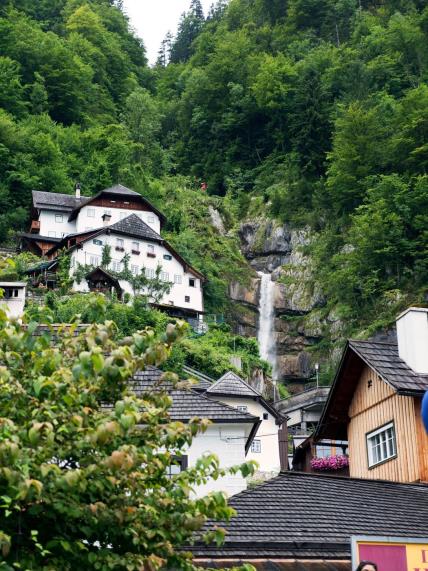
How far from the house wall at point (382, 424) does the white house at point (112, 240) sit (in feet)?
131

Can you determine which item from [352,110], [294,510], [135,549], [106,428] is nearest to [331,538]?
[294,510]

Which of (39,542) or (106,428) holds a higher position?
(106,428)

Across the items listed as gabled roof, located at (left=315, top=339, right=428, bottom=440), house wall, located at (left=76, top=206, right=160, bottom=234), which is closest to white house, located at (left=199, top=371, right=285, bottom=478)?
gabled roof, located at (left=315, top=339, right=428, bottom=440)

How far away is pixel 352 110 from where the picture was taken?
74500 mm

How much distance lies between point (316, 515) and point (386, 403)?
599cm

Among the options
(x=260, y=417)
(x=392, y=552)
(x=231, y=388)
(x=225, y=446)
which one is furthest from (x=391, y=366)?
(x=260, y=417)

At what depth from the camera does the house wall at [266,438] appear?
4428 cm

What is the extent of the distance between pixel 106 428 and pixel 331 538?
7971 mm

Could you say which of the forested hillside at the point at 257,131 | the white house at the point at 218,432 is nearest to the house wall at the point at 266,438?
the forested hillside at the point at 257,131

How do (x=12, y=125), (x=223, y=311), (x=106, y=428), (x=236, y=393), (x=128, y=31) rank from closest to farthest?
(x=106, y=428), (x=236, y=393), (x=223, y=311), (x=12, y=125), (x=128, y=31)

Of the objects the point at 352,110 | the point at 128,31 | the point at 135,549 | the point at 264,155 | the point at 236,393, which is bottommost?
the point at 135,549

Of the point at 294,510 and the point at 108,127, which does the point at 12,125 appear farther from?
the point at 294,510

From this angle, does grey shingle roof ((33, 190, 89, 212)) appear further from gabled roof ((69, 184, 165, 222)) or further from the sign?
the sign

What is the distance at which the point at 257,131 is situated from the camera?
96.5 m
